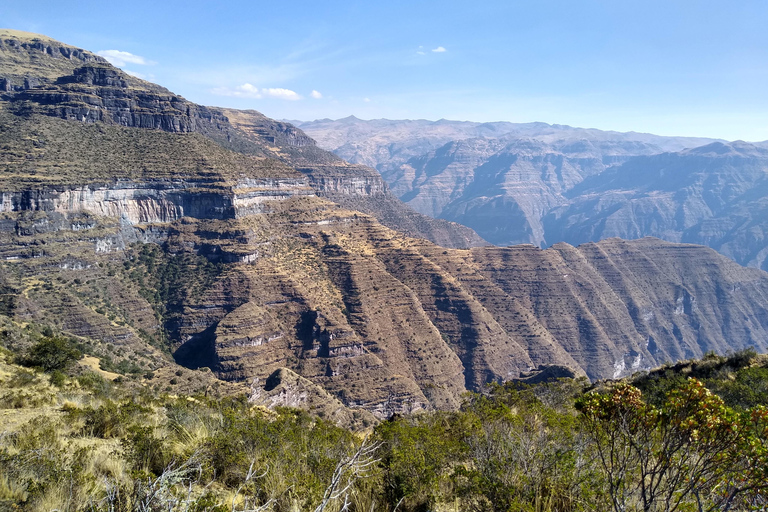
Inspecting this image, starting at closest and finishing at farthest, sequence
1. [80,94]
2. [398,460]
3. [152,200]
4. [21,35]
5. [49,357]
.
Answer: [398,460], [49,357], [152,200], [80,94], [21,35]

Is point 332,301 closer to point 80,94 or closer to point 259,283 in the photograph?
point 259,283

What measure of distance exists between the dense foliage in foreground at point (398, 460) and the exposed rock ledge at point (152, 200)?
240 feet

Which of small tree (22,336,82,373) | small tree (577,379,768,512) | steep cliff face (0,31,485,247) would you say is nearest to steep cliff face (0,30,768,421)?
steep cliff face (0,31,485,247)

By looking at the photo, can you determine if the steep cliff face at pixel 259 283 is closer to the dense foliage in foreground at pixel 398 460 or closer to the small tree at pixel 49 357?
the small tree at pixel 49 357

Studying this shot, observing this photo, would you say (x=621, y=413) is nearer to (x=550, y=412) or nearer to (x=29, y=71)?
(x=550, y=412)

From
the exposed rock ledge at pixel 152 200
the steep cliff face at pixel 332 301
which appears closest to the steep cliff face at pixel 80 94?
the exposed rock ledge at pixel 152 200

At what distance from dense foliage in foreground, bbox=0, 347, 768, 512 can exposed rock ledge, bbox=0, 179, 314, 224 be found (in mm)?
73028

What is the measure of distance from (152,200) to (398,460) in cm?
9339

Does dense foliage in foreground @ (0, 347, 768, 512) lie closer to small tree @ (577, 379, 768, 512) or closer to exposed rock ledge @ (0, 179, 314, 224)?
small tree @ (577, 379, 768, 512)

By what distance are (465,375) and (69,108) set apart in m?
105

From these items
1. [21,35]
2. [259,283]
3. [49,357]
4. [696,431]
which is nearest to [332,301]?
[259,283]

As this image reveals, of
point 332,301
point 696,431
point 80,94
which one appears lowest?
point 332,301

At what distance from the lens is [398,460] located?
34.6 ft

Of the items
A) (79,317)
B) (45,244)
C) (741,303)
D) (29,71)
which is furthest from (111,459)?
(741,303)
